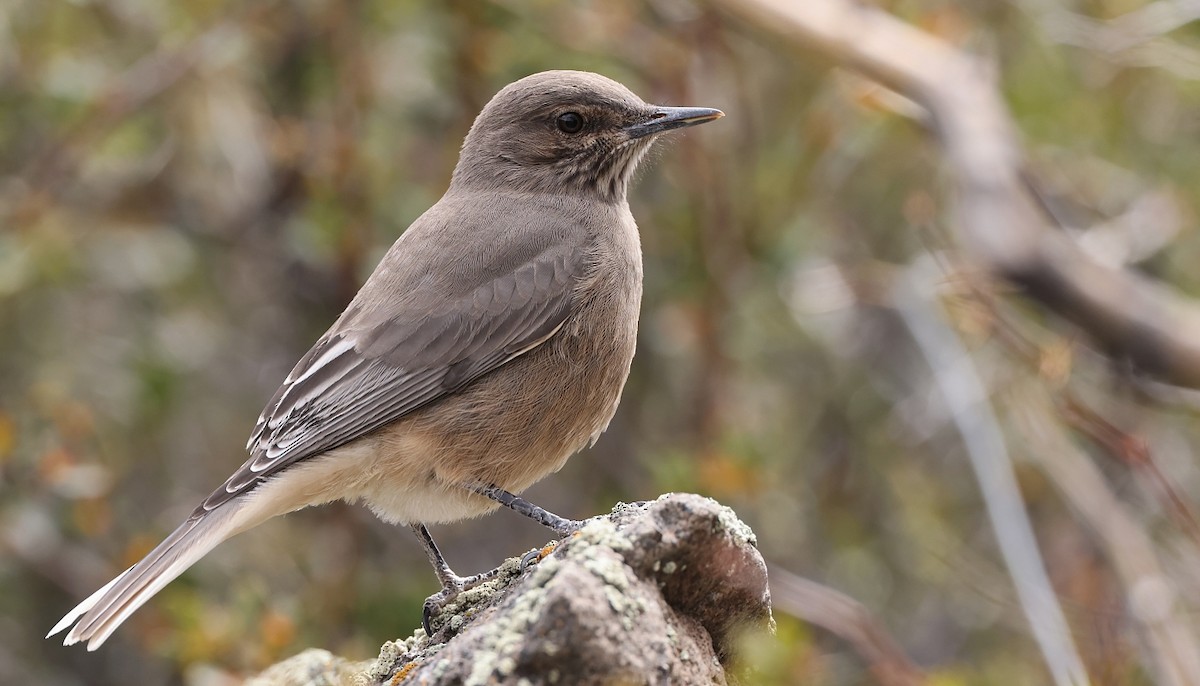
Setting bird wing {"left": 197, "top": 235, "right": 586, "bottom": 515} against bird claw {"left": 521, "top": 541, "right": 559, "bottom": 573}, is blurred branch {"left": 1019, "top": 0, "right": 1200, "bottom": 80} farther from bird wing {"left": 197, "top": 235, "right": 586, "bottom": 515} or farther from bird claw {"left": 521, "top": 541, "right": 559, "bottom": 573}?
bird claw {"left": 521, "top": 541, "right": 559, "bottom": 573}

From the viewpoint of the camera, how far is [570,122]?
586 cm

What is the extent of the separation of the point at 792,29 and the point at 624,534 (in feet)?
11.8

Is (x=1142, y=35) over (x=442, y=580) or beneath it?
over

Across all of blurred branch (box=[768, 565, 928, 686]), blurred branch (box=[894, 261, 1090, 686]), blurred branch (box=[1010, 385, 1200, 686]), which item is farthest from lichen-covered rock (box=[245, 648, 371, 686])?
blurred branch (box=[1010, 385, 1200, 686])

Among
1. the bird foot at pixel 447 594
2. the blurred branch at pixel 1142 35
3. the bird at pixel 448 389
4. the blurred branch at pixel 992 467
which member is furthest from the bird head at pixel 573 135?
the blurred branch at pixel 1142 35

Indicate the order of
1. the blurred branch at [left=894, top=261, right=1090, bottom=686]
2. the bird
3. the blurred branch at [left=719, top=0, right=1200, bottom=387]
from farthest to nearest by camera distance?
the blurred branch at [left=894, top=261, right=1090, bottom=686]
the bird
the blurred branch at [left=719, top=0, right=1200, bottom=387]

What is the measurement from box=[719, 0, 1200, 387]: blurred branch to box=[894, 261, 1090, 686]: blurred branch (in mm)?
954

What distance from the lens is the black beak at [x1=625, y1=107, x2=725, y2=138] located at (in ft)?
18.6

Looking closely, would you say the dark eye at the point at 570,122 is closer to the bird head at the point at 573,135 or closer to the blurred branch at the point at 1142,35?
the bird head at the point at 573,135

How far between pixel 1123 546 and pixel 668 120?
8.18 ft

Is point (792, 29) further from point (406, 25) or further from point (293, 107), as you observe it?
point (293, 107)

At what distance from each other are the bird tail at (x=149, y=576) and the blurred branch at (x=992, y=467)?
9.42 ft

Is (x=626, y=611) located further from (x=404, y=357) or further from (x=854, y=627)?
(x=404, y=357)

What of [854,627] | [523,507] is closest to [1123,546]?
[854,627]
